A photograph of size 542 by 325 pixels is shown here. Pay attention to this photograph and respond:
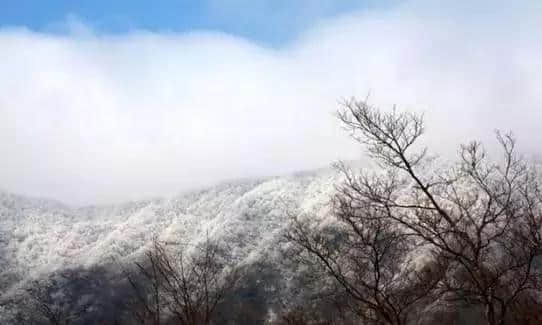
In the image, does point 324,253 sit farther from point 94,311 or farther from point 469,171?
point 94,311

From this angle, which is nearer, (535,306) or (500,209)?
(500,209)

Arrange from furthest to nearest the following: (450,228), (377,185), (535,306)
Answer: (535,306) < (377,185) < (450,228)

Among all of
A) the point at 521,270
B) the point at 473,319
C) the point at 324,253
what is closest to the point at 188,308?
the point at 324,253

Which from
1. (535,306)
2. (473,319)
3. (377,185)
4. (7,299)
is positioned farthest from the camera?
(7,299)

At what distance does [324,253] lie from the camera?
14.0 meters

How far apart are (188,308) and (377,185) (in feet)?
30.7

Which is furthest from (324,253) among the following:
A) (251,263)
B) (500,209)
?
(251,263)

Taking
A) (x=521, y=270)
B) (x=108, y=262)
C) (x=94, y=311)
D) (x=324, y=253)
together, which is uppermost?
(x=108, y=262)

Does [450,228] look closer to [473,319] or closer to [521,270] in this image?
[521,270]

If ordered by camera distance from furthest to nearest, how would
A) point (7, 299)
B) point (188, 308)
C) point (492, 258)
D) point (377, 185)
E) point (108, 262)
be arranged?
point (108, 262) → point (7, 299) → point (188, 308) → point (492, 258) → point (377, 185)

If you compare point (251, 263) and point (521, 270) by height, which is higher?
point (251, 263)

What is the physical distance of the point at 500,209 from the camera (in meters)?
13.6

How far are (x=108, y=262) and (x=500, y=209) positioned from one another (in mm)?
199751

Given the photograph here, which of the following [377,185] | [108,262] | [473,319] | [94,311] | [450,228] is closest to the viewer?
[450,228]
